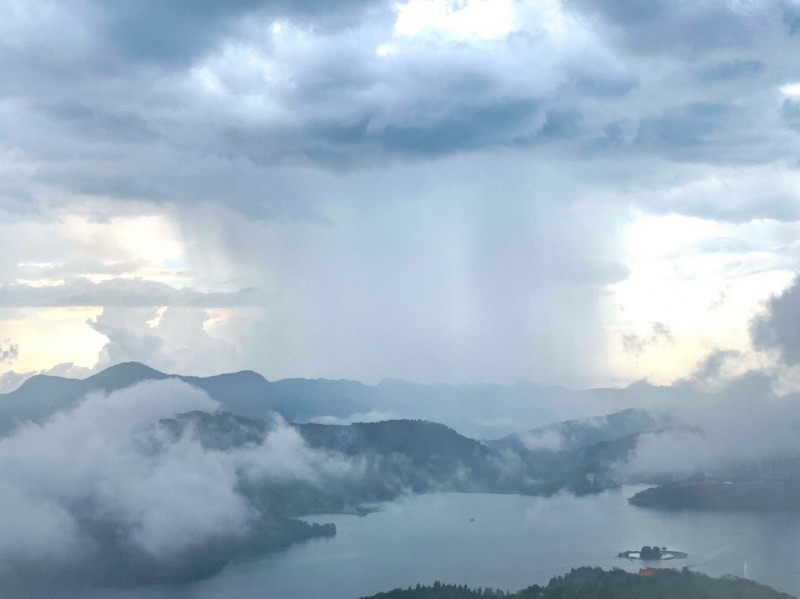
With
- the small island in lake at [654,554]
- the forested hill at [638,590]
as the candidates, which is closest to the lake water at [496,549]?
the small island in lake at [654,554]

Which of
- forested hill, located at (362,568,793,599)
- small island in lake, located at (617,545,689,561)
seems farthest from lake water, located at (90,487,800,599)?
forested hill, located at (362,568,793,599)

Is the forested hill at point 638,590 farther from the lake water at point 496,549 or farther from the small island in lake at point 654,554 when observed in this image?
the small island in lake at point 654,554

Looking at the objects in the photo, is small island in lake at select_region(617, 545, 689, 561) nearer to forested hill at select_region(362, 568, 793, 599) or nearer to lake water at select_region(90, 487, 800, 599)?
lake water at select_region(90, 487, 800, 599)

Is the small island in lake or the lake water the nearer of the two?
the lake water

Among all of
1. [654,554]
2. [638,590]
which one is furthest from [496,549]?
[638,590]

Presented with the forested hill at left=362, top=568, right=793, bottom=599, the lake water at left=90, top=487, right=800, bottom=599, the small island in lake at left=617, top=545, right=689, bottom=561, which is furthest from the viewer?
the small island in lake at left=617, top=545, right=689, bottom=561

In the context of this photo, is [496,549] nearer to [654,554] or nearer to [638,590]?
[654,554]
